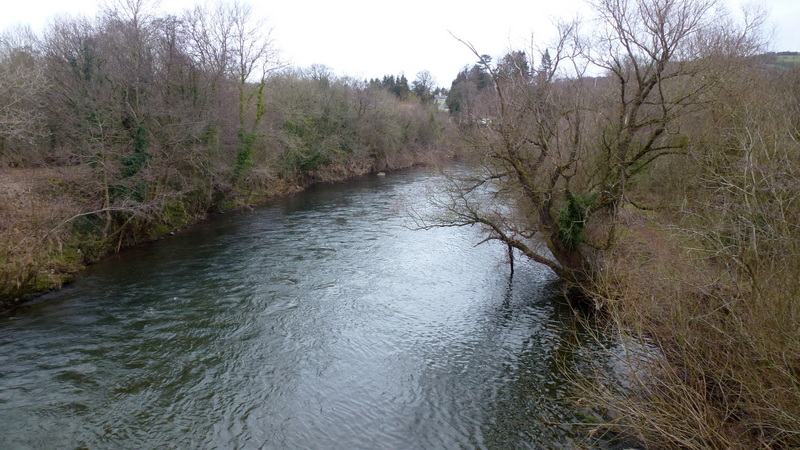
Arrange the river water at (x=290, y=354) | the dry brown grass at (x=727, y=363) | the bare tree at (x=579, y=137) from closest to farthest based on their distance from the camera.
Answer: the dry brown grass at (x=727, y=363) < the river water at (x=290, y=354) < the bare tree at (x=579, y=137)

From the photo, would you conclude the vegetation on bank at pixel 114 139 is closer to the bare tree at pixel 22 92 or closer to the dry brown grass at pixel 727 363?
the bare tree at pixel 22 92

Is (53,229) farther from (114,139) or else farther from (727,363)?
(727,363)

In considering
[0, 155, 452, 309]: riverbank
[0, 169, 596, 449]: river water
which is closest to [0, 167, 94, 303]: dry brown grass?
[0, 155, 452, 309]: riverbank

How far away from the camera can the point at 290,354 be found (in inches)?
487

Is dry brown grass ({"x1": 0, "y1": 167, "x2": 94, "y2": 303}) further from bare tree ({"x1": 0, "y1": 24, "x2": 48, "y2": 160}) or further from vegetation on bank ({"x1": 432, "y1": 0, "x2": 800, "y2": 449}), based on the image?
vegetation on bank ({"x1": 432, "y1": 0, "x2": 800, "y2": 449})

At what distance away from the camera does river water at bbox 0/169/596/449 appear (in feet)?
30.7

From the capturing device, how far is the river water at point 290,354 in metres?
9.37

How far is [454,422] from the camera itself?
9.82 metres

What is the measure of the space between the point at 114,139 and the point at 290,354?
15.3 metres

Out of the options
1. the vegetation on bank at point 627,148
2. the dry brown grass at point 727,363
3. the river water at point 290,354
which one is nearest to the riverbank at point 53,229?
the river water at point 290,354

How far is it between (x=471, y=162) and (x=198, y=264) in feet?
39.8

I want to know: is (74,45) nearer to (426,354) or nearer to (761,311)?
(426,354)

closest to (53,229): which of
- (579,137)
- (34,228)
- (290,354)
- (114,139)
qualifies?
(34,228)

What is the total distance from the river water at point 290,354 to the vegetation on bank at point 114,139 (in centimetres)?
203
